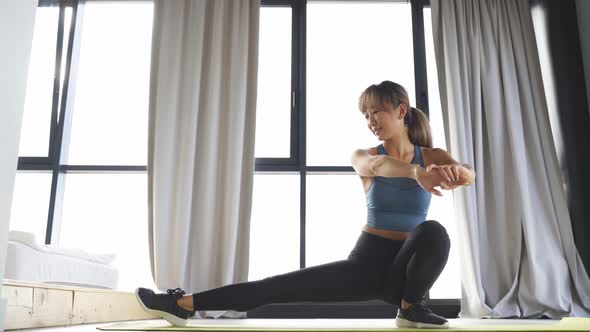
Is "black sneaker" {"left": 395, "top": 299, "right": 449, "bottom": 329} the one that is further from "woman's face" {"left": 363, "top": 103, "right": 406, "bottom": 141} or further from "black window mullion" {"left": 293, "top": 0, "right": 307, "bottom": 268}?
"black window mullion" {"left": 293, "top": 0, "right": 307, "bottom": 268}

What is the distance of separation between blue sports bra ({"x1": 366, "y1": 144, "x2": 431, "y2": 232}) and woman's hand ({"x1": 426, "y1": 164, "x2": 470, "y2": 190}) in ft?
0.56

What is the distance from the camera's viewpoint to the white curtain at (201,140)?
3.51 metres

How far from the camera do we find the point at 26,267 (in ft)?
7.45

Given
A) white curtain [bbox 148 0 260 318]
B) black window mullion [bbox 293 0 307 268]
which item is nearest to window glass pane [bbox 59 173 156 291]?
white curtain [bbox 148 0 260 318]

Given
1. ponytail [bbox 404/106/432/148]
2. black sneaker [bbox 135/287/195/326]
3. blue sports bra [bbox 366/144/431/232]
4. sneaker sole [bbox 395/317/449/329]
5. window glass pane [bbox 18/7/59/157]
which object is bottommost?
sneaker sole [bbox 395/317/449/329]

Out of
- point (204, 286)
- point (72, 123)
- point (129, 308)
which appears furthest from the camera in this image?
point (72, 123)

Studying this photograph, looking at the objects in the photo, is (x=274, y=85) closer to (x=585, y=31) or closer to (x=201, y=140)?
(x=201, y=140)

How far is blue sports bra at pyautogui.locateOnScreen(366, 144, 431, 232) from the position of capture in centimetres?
193

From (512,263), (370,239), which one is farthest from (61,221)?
(512,263)

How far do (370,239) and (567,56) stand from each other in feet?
9.26

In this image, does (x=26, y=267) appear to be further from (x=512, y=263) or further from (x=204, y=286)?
(x=512, y=263)

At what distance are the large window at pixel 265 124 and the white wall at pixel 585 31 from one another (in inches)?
41.0

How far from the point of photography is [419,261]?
172 cm

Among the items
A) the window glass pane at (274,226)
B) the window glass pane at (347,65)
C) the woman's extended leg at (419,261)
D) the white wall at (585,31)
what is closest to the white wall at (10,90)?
the woman's extended leg at (419,261)
